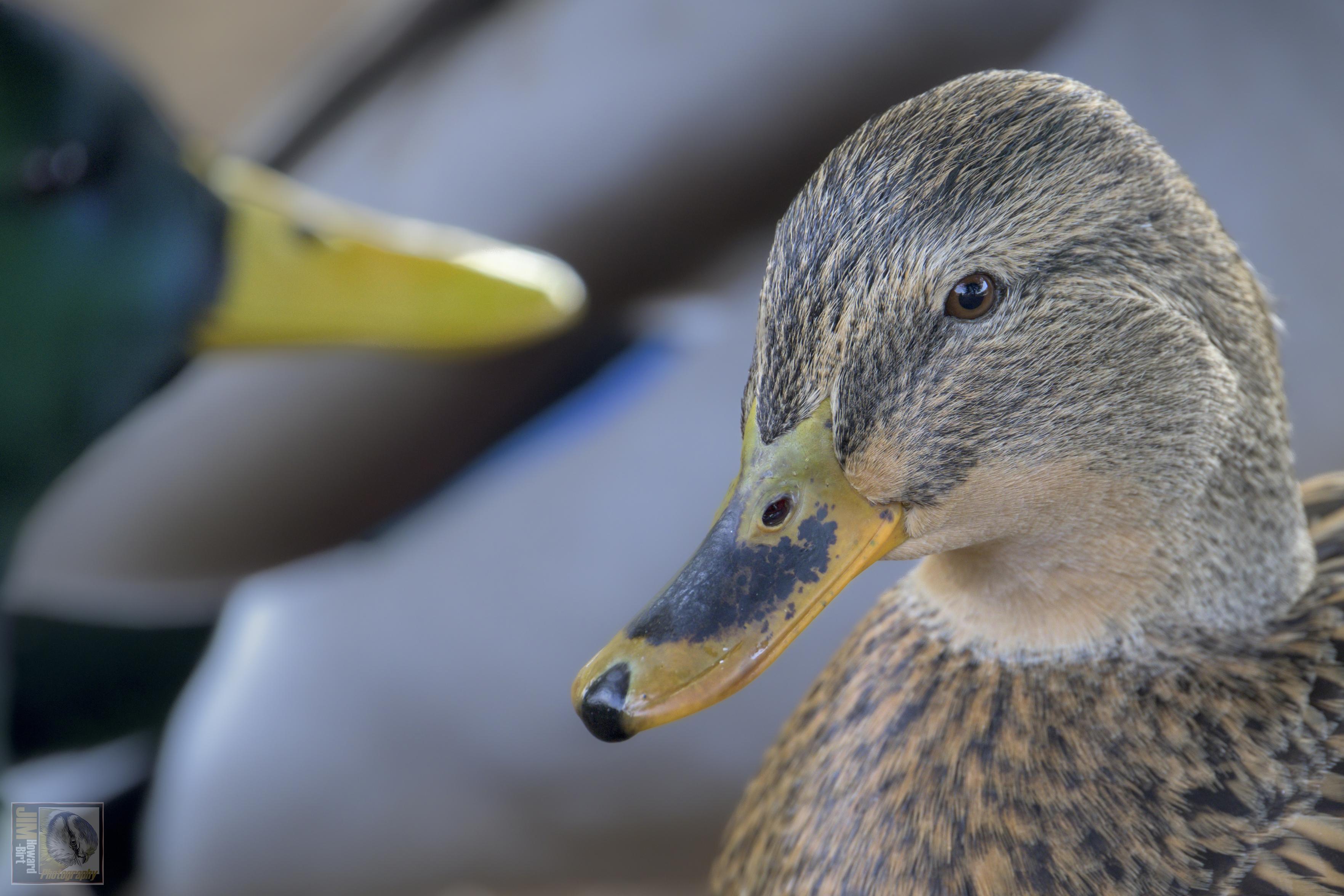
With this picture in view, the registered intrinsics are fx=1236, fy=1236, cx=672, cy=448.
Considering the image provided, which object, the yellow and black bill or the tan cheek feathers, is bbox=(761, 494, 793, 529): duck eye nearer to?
the tan cheek feathers

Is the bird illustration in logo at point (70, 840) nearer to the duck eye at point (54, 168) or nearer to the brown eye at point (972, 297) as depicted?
the duck eye at point (54, 168)

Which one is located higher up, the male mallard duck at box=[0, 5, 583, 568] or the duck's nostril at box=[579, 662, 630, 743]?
the male mallard duck at box=[0, 5, 583, 568]

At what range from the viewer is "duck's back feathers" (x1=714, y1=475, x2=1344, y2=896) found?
0.56 m

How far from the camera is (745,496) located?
52cm

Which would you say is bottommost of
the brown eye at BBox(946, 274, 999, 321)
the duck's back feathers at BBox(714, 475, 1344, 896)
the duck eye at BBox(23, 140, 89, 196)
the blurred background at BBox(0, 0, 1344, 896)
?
the duck's back feathers at BBox(714, 475, 1344, 896)

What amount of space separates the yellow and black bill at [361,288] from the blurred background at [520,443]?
0.17 feet

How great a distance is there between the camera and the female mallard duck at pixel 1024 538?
497mm

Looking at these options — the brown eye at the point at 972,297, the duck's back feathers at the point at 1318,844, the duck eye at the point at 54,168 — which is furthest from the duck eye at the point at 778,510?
the duck eye at the point at 54,168

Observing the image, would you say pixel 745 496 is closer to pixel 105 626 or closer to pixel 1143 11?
pixel 1143 11

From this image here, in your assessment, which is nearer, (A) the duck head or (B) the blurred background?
(A) the duck head

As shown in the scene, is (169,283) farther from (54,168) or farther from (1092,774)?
(1092,774)

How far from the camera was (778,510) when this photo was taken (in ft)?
1.69

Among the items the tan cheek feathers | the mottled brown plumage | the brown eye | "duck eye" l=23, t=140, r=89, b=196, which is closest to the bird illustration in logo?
"duck eye" l=23, t=140, r=89, b=196

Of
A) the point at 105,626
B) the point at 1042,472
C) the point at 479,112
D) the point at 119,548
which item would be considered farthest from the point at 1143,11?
the point at 105,626
